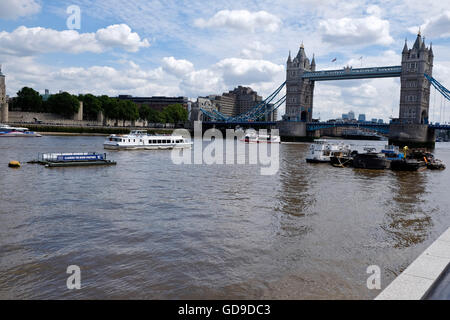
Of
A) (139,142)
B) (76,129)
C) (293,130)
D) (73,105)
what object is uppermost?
(73,105)

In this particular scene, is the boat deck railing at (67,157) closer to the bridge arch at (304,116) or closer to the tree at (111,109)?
the tree at (111,109)

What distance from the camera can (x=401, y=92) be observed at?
88500mm

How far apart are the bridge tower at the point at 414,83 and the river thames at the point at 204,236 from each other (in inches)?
2796

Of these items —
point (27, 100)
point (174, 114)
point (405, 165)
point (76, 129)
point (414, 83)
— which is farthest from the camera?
point (174, 114)

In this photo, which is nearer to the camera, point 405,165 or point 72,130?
point 405,165

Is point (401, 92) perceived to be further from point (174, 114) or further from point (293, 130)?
point (174, 114)

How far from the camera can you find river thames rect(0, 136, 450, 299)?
8336 millimetres

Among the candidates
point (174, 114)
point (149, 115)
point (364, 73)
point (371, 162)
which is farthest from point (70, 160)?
point (174, 114)

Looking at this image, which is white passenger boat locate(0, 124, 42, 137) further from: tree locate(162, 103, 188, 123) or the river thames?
tree locate(162, 103, 188, 123)

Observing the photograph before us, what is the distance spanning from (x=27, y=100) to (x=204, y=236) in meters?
98.2

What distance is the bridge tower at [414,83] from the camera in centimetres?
8600

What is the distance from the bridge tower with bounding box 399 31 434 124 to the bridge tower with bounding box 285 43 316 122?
27.2 meters
